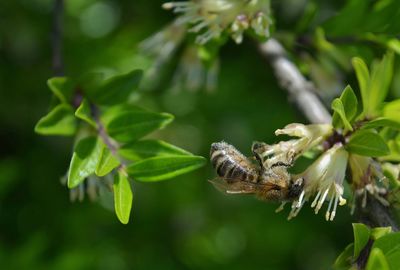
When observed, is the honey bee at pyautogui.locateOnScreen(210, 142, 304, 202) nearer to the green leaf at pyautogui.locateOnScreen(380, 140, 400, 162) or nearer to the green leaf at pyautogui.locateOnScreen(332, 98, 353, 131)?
the green leaf at pyautogui.locateOnScreen(332, 98, 353, 131)

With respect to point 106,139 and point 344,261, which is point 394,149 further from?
point 106,139

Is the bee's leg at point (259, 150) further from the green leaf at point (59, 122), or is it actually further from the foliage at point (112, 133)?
the green leaf at point (59, 122)

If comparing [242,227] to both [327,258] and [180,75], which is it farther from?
[180,75]

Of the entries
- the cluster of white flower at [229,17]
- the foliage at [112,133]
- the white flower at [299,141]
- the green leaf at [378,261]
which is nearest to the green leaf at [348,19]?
the cluster of white flower at [229,17]

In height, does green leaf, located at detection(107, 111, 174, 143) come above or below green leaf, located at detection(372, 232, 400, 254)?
above

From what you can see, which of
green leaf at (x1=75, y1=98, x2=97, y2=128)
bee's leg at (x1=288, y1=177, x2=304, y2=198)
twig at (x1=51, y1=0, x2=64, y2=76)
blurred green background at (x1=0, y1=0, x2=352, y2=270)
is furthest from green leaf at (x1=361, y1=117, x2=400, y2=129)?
blurred green background at (x1=0, y1=0, x2=352, y2=270)

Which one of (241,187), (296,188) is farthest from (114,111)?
(296,188)

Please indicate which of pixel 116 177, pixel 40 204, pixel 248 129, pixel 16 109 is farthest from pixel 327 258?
pixel 116 177
